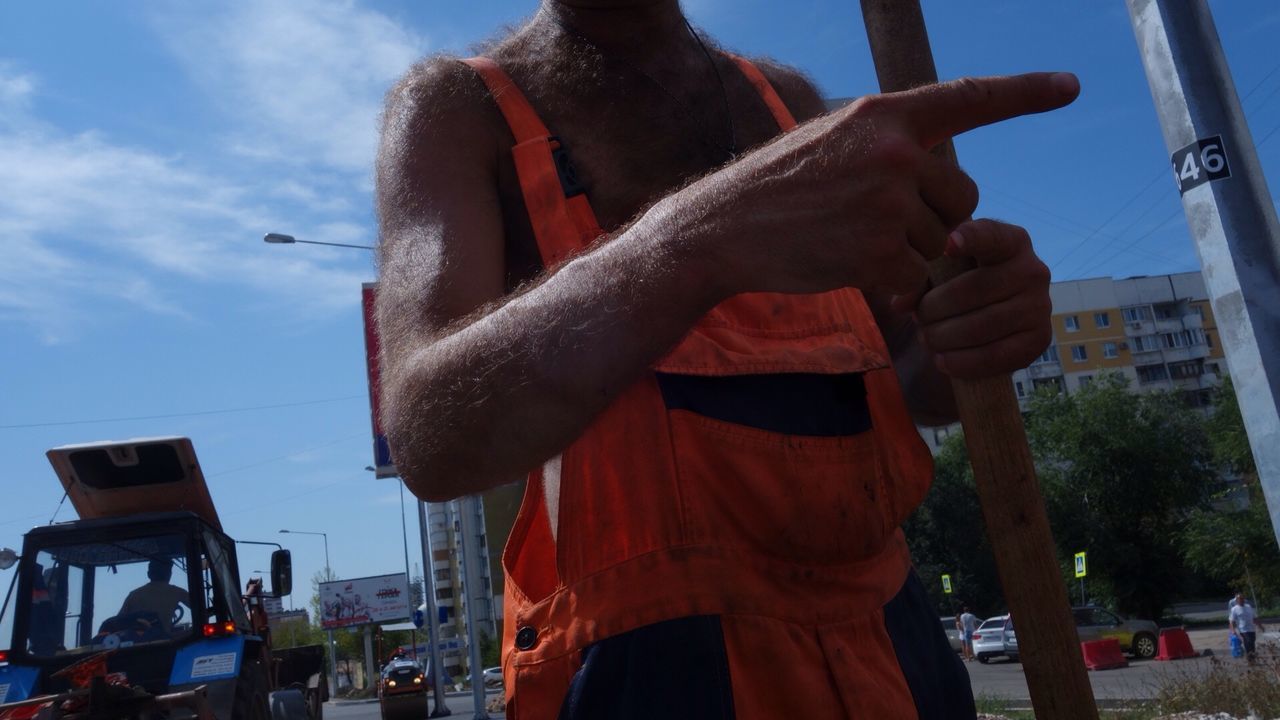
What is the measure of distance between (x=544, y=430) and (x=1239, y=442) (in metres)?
37.6

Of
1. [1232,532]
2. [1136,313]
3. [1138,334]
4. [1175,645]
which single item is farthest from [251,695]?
[1136,313]

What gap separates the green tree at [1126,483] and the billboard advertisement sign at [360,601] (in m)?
32.5

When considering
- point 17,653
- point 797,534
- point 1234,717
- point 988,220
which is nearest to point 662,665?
point 797,534

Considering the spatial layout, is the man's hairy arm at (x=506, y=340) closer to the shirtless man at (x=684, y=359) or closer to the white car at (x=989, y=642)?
the shirtless man at (x=684, y=359)

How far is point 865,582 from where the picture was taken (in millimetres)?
1198

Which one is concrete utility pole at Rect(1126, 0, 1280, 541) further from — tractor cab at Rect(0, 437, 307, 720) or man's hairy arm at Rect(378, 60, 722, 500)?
tractor cab at Rect(0, 437, 307, 720)

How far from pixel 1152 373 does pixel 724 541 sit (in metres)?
97.1

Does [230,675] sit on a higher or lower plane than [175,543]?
lower

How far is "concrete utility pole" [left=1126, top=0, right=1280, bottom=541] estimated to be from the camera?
136 inches

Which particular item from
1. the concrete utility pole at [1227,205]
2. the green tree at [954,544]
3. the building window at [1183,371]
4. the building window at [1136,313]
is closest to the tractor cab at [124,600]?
the concrete utility pole at [1227,205]

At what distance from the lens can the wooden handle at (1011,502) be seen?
117 centimetres

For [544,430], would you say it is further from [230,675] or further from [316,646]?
[316,646]

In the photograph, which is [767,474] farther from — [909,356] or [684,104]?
[684,104]

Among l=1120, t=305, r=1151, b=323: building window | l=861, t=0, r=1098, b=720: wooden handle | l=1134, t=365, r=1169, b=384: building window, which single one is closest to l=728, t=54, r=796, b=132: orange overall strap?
Answer: l=861, t=0, r=1098, b=720: wooden handle
